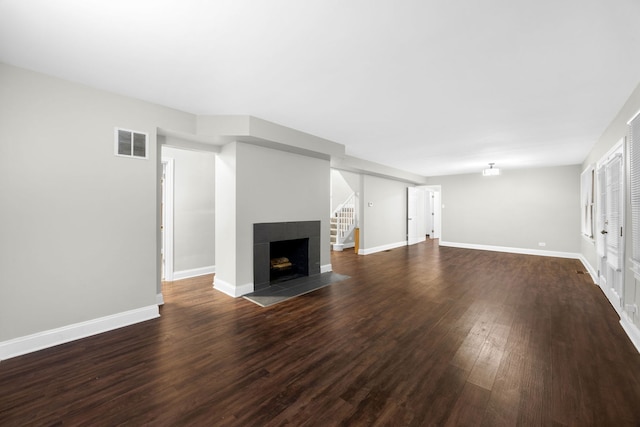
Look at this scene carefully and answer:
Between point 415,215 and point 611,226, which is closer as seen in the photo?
point 611,226

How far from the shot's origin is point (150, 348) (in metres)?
2.42

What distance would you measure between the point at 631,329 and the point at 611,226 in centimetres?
156

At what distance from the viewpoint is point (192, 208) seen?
4820mm

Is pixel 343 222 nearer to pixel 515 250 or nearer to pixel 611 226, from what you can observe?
pixel 515 250

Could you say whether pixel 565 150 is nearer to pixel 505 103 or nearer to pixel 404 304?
pixel 505 103

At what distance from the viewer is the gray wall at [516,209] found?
270 inches

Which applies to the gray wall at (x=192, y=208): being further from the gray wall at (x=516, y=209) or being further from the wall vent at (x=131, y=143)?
the gray wall at (x=516, y=209)

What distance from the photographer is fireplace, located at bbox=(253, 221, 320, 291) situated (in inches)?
160

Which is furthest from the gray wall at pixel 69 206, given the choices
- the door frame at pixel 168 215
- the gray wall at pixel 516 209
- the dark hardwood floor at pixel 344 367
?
the gray wall at pixel 516 209

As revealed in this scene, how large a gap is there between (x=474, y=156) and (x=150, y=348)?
268 inches

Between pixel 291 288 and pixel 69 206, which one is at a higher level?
pixel 69 206

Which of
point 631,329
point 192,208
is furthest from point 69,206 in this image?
point 631,329

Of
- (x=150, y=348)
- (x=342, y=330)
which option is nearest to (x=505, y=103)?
(x=342, y=330)

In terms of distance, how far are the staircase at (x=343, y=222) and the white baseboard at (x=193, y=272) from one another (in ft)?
13.5
